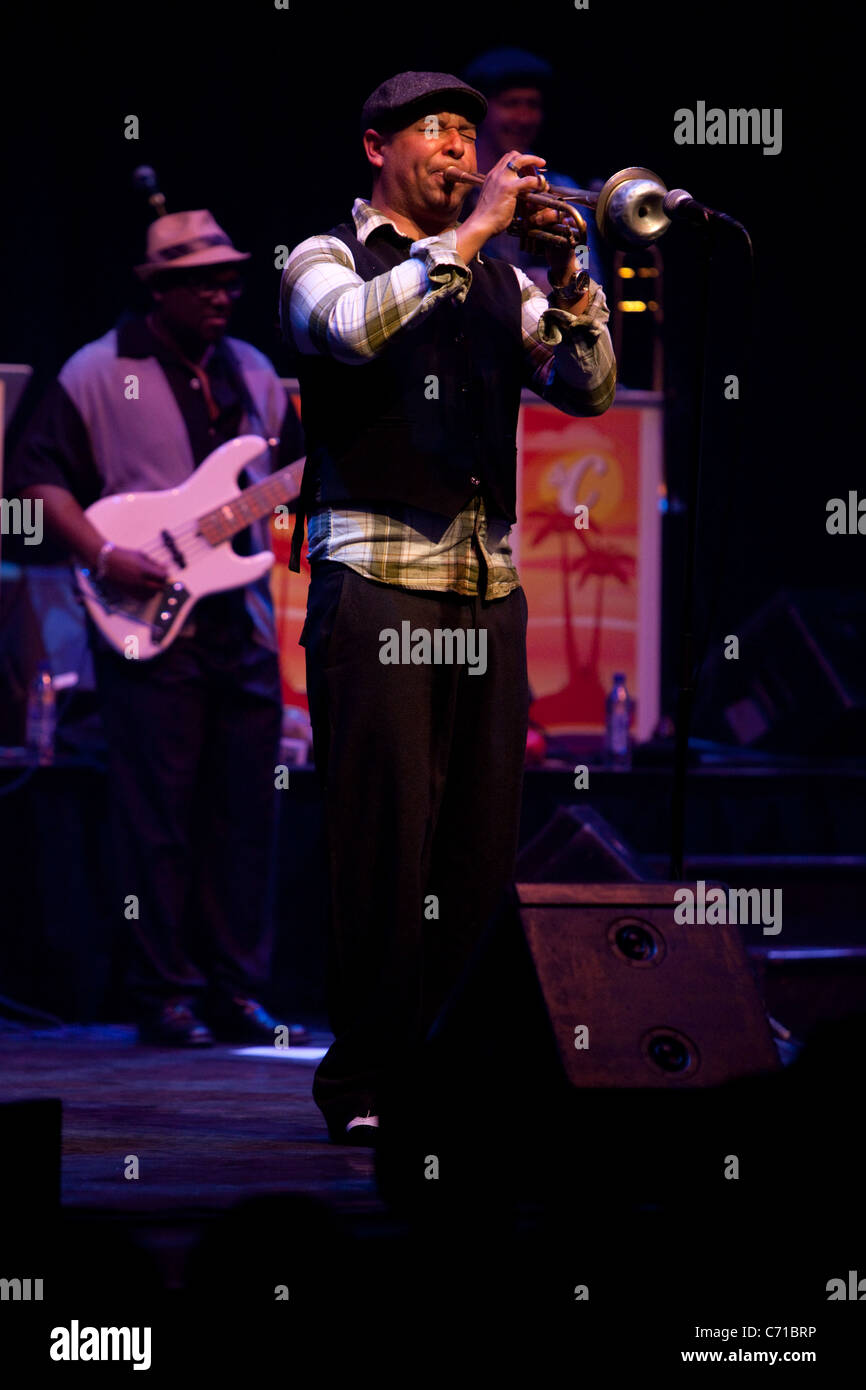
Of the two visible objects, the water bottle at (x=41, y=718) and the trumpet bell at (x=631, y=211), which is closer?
the trumpet bell at (x=631, y=211)

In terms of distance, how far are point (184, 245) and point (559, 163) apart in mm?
2450

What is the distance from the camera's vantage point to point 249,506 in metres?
4.94

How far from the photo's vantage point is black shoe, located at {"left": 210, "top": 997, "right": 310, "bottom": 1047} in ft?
15.2

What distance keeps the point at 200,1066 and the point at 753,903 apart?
1762 millimetres

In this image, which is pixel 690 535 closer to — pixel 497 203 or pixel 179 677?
pixel 497 203

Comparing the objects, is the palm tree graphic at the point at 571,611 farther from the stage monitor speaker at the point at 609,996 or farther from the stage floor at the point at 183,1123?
the stage monitor speaker at the point at 609,996

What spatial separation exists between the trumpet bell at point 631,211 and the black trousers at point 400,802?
636 millimetres

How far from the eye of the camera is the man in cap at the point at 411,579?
2799 millimetres

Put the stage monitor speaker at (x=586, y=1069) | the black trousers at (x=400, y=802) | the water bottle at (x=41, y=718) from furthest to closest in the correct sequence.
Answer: the water bottle at (x=41, y=718)
the black trousers at (x=400, y=802)
the stage monitor speaker at (x=586, y=1069)

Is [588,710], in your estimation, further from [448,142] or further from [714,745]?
[448,142]

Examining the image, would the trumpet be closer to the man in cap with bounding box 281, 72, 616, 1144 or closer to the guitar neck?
the man in cap with bounding box 281, 72, 616, 1144

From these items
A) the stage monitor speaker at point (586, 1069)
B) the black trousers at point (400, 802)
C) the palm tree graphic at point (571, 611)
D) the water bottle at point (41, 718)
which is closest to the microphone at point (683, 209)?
the black trousers at point (400, 802)

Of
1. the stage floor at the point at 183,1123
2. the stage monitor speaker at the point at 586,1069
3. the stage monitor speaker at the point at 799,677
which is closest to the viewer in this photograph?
the stage monitor speaker at the point at 586,1069
